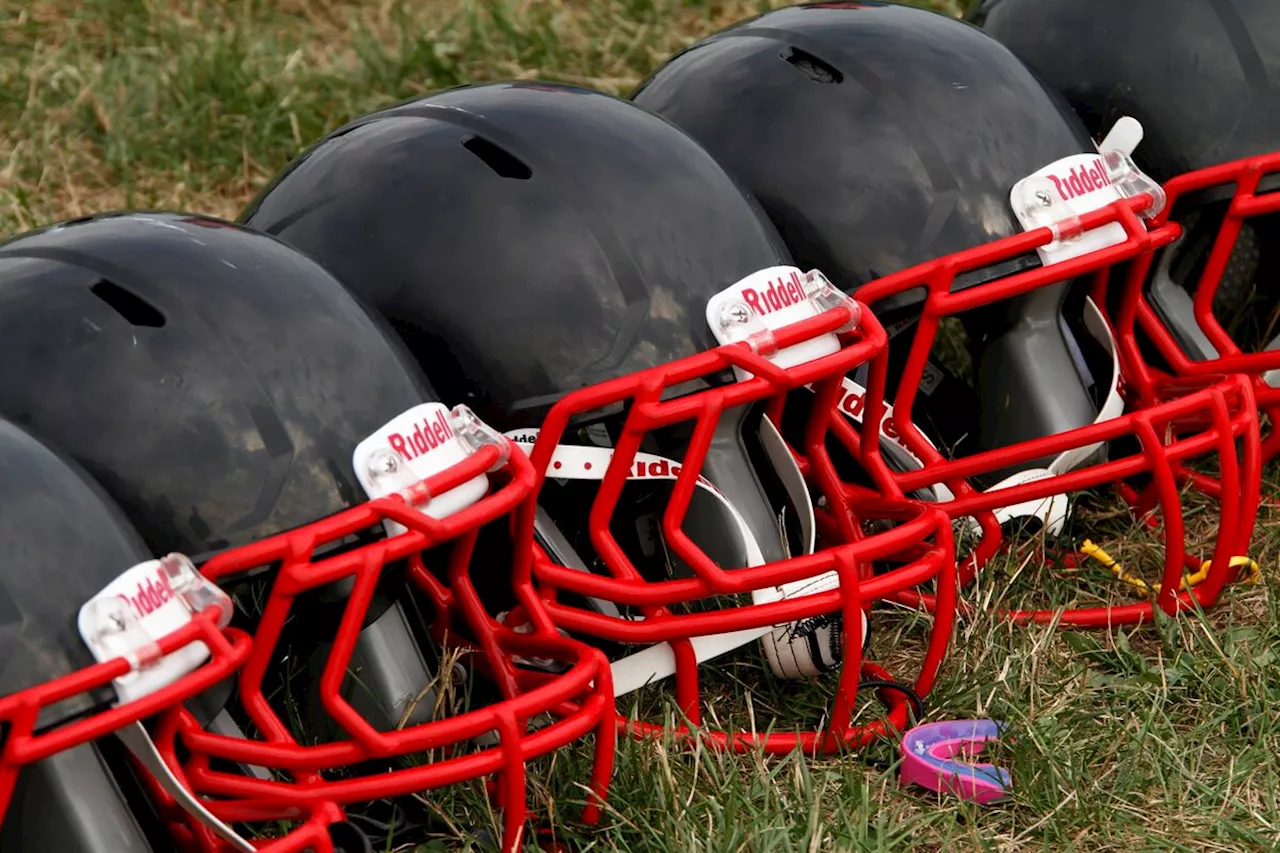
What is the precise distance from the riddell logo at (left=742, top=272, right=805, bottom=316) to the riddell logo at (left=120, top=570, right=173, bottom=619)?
951 millimetres

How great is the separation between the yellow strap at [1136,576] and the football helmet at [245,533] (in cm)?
108

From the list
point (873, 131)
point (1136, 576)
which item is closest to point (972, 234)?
point (873, 131)

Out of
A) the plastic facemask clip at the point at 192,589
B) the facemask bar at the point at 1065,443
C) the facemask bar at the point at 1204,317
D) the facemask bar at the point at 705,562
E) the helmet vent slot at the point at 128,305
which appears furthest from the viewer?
the facemask bar at the point at 1204,317

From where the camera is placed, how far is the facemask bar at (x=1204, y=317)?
3.17 meters

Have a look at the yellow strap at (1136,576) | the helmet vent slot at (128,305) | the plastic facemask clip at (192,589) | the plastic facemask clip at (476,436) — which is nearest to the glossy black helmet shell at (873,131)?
the yellow strap at (1136,576)

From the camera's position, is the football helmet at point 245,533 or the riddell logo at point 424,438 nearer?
the football helmet at point 245,533

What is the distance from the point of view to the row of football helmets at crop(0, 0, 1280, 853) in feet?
7.21

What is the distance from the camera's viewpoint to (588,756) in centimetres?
260

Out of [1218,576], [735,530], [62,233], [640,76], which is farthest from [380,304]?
[640,76]

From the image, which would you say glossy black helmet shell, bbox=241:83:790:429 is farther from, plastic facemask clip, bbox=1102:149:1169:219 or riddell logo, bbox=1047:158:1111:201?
plastic facemask clip, bbox=1102:149:1169:219

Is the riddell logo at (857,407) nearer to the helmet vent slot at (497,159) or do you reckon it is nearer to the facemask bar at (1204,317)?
the facemask bar at (1204,317)

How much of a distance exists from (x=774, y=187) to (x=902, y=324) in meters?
0.32

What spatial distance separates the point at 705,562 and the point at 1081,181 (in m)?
0.99

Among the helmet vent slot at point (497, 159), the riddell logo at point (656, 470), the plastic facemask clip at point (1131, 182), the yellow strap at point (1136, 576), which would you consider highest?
the helmet vent slot at point (497, 159)
